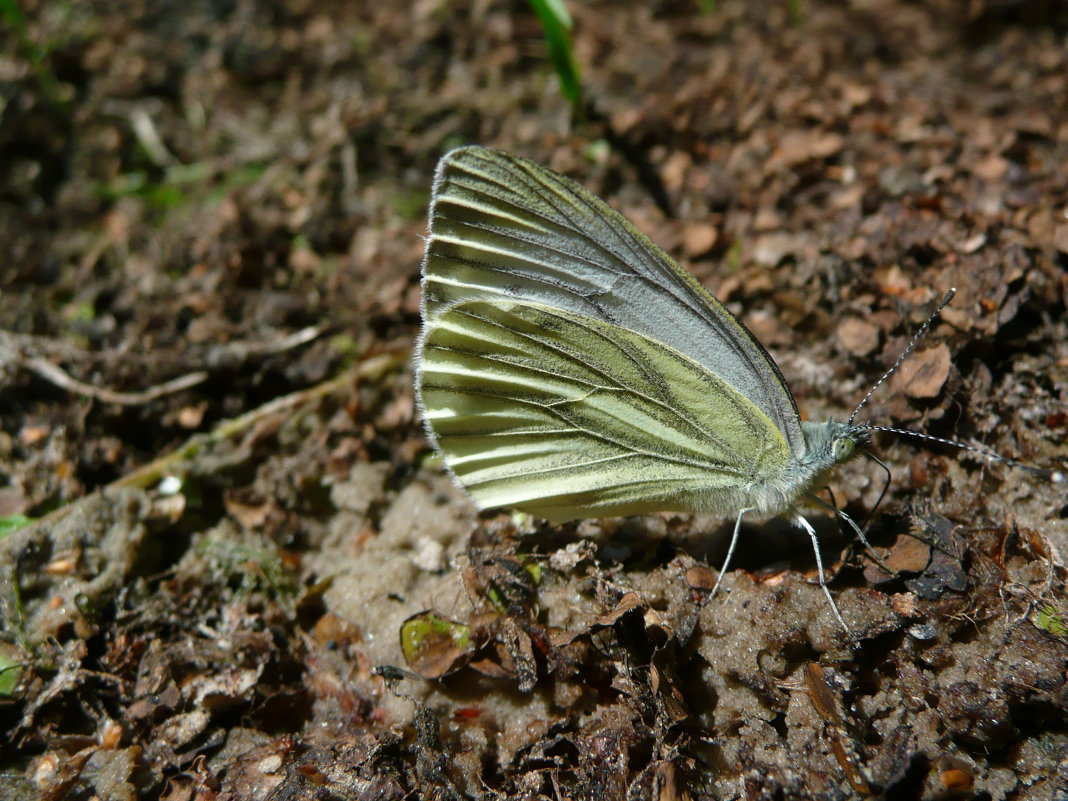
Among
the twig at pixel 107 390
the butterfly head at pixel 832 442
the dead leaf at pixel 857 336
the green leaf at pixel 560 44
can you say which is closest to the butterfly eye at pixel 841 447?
the butterfly head at pixel 832 442

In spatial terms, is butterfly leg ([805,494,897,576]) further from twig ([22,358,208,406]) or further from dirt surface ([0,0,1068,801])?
twig ([22,358,208,406])

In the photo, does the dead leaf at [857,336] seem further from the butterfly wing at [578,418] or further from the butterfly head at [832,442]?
the butterfly wing at [578,418]

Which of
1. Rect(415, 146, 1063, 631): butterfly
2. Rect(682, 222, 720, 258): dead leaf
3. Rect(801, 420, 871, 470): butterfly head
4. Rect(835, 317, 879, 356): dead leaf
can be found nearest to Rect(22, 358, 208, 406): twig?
Rect(415, 146, 1063, 631): butterfly

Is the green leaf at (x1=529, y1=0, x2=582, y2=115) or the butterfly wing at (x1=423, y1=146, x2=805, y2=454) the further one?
the green leaf at (x1=529, y1=0, x2=582, y2=115)

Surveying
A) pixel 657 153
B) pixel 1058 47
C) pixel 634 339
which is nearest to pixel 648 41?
pixel 657 153

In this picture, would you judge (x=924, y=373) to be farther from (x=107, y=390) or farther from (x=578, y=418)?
(x=107, y=390)

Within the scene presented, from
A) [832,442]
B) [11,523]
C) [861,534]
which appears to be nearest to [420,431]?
[11,523]
